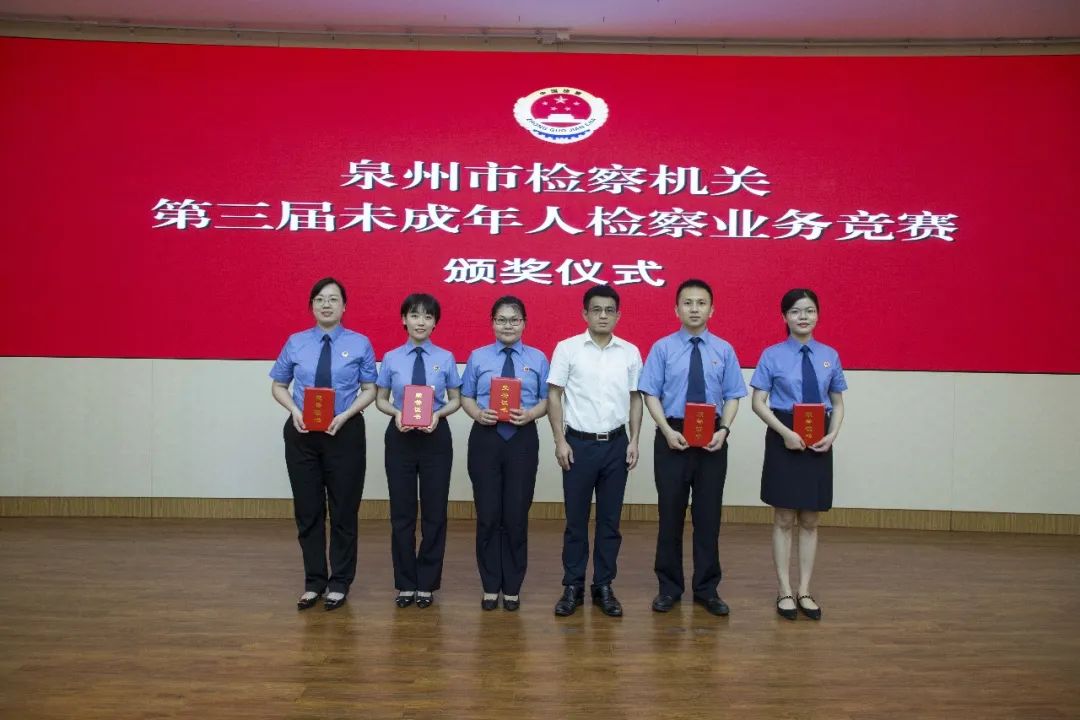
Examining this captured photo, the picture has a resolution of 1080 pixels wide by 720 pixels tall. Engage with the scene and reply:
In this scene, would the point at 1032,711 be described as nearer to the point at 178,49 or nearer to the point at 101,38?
the point at 178,49

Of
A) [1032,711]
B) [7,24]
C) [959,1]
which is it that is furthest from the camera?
[7,24]

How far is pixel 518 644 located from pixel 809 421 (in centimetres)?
152

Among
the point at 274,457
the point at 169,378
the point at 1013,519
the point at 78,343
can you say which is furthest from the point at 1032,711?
the point at 78,343

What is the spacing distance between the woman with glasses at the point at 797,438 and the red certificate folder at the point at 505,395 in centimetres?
A: 105

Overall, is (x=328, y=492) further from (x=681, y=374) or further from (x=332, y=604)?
(x=681, y=374)

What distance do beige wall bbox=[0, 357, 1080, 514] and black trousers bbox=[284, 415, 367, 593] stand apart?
1.82 metres

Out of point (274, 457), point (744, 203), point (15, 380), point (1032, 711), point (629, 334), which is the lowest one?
point (1032, 711)

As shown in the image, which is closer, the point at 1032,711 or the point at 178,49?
the point at 1032,711

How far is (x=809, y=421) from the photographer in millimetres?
3648

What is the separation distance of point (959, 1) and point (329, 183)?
4.03 metres

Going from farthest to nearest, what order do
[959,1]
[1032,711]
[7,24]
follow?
[7,24], [959,1], [1032,711]

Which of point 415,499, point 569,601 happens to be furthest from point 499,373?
point 569,601

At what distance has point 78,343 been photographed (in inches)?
221

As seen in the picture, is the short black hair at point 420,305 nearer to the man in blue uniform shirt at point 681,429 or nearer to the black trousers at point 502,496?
the black trousers at point 502,496
